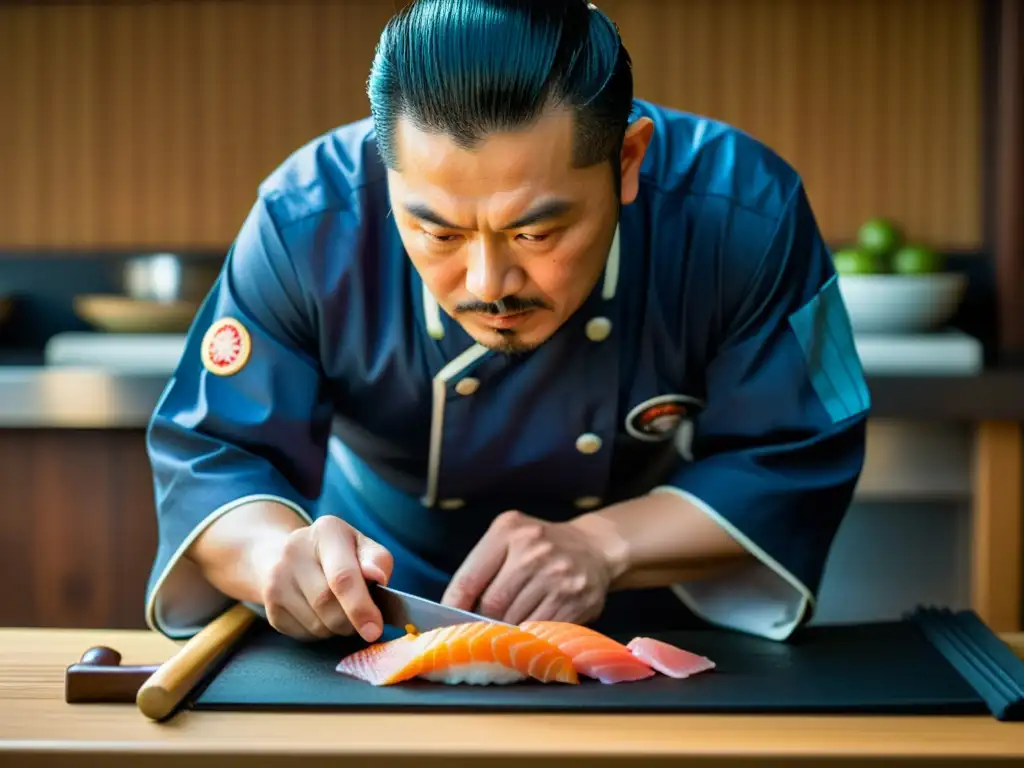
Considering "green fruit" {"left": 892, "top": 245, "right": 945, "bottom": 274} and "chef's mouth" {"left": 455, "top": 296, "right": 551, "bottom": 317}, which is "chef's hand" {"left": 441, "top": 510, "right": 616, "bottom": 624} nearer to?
"chef's mouth" {"left": 455, "top": 296, "right": 551, "bottom": 317}

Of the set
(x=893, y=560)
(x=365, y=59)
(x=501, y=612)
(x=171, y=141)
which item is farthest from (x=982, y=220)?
(x=501, y=612)

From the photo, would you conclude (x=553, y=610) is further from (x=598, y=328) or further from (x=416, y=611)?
(x=598, y=328)

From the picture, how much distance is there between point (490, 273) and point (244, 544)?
1.24 feet

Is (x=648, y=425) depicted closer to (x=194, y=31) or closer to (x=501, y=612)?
(x=501, y=612)

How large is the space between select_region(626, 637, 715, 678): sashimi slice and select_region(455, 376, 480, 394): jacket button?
13.9 inches

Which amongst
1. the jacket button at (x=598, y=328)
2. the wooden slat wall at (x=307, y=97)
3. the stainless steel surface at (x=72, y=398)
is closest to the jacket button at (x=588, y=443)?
the jacket button at (x=598, y=328)

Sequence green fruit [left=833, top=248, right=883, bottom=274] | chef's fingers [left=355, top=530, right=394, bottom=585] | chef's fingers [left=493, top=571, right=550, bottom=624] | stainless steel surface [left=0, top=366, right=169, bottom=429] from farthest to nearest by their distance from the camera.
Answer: green fruit [left=833, top=248, right=883, bottom=274] < stainless steel surface [left=0, top=366, right=169, bottom=429] < chef's fingers [left=493, top=571, right=550, bottom=624] < chef's fingers [left=355, top=530, right=394, bottom=585]

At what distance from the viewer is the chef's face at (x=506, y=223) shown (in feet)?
3.79

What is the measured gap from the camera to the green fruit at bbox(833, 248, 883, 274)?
2.68 m

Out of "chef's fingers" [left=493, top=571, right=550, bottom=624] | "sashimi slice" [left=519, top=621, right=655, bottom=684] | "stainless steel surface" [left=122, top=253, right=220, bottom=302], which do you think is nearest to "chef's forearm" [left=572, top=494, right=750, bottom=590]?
"chef's fingers" [left=493, top=571, right=550, bottom=624]

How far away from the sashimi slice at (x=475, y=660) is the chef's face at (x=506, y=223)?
27 cm

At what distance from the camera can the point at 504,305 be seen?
3.98ft

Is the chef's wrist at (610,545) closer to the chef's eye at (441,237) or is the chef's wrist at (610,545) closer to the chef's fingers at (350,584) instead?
the chef's fingers at (350,584)

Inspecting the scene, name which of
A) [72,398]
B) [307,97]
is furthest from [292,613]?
[307,97]
